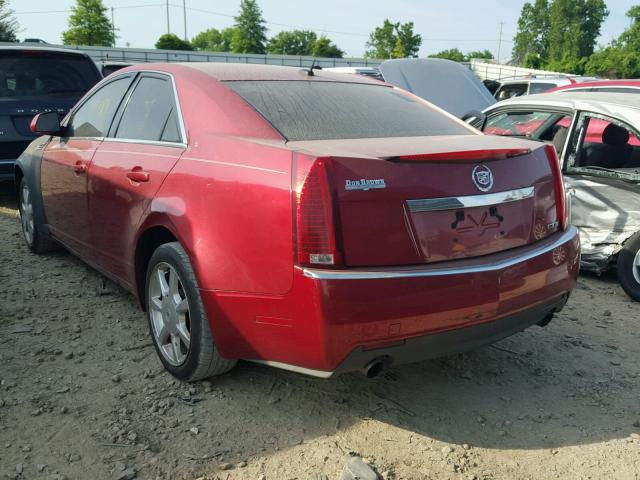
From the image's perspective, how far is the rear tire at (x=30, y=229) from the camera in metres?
5.13

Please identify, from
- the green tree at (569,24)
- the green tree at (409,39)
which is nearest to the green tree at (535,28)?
the green tree at (569,24)

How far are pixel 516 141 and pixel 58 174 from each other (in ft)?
10.5

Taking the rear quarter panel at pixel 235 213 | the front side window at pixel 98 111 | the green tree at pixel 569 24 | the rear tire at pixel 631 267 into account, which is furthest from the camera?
the green tree at pixel 569 24

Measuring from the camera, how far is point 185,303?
2994mm

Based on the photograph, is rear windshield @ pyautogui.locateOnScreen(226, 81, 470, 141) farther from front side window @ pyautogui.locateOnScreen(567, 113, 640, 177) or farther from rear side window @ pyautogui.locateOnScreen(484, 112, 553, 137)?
rear side window @ pyautogui.locateOnScreen(484, 112, 553, 137)

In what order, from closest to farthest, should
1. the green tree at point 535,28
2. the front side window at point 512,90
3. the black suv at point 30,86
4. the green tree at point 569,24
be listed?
the black suv at point 30,86 < the front side window at point 512,90 < the green tree at point 569,24 < the green tree at point 535,28

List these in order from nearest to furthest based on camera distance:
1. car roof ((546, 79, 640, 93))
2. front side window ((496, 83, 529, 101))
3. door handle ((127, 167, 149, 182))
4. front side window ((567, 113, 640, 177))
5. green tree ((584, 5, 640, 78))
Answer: door handle ((127, 167, 149, 182))
front side window ((567, 113, 640, 177))
car roof ((546, 79, 640, 93))
front side window ((496, 83, 529, 101))
green tree ((584, 5, 640, 78))

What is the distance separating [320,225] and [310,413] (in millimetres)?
1017

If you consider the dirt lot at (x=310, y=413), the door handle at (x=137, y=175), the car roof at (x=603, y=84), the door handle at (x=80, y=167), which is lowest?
the dirt lot at (x=310, y=413)

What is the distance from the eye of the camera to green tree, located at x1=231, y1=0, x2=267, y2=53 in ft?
258

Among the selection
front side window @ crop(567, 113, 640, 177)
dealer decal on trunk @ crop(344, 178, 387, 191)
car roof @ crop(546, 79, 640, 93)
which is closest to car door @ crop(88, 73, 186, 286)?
dealer decal on trunk @ crop(344, 178, 387, 191)

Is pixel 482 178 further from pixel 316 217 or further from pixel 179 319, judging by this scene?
pixel 179 319

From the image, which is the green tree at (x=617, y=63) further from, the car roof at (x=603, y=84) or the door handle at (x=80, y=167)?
the door handle at (x=80, y=167)

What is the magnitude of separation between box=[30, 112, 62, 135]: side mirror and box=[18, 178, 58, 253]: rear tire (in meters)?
0.86
